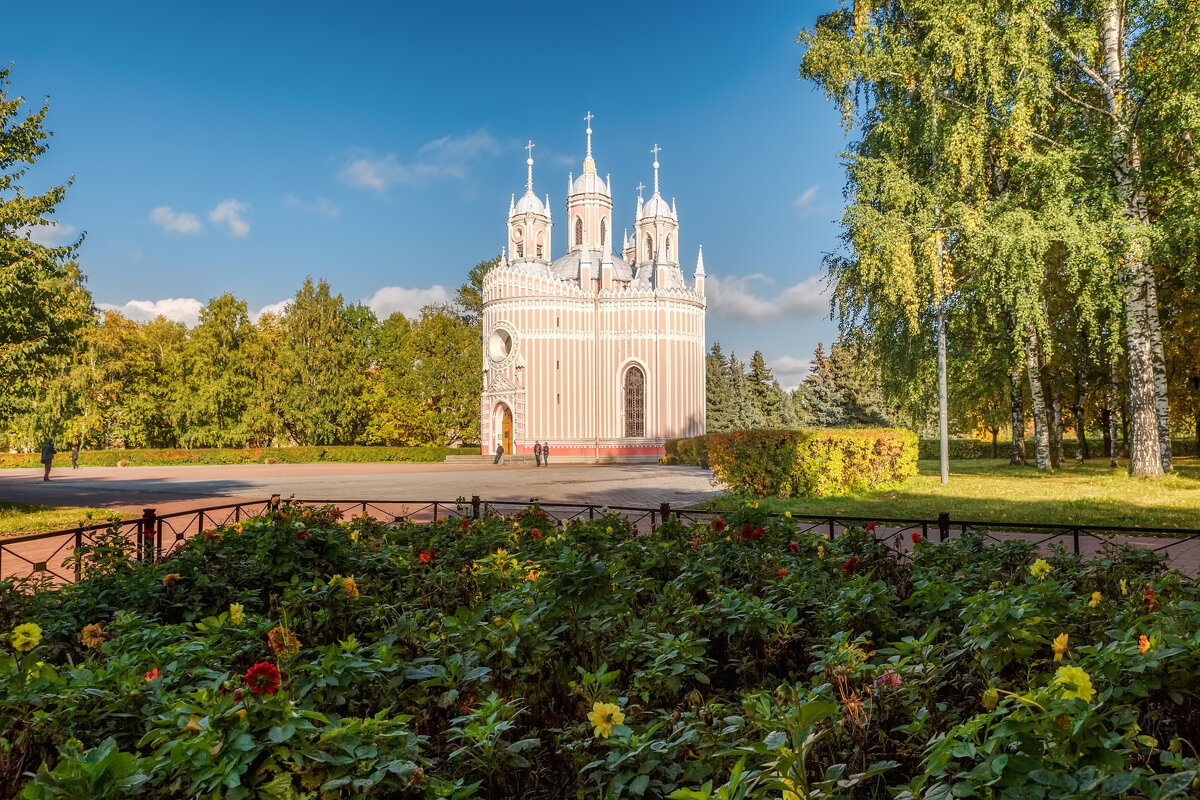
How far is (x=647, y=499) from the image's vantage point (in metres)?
14.3

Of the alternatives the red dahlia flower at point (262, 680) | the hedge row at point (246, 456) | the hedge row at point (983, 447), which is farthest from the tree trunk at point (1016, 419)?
the red dahlia flower at point (262, 680)

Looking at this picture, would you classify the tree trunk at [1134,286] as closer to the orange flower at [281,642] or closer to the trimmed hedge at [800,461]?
the trimmed hedge at [800,461]

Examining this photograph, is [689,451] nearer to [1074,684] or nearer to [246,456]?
[246,456]

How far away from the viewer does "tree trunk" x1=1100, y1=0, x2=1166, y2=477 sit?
1370 cm

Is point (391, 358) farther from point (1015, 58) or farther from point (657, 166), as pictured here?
point (1015, 58)

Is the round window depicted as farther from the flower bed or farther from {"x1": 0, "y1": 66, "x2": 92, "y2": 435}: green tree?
the flower bed

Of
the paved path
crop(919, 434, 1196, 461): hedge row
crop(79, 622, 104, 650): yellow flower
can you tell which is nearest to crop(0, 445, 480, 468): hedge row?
the paved path

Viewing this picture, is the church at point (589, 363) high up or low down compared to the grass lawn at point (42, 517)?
up

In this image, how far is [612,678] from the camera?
2.32m

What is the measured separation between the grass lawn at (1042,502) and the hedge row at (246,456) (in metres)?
24.6

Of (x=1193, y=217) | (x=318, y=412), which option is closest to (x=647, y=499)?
(x=1193, y=217)

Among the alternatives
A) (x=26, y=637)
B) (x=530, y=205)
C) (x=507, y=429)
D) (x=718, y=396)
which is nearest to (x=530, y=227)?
(x=530, y=205)

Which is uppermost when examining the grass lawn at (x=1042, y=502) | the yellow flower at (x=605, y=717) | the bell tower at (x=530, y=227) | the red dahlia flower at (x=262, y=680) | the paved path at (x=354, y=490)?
the bell tower at (x=530, y=227)

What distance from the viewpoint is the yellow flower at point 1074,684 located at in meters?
1.73
